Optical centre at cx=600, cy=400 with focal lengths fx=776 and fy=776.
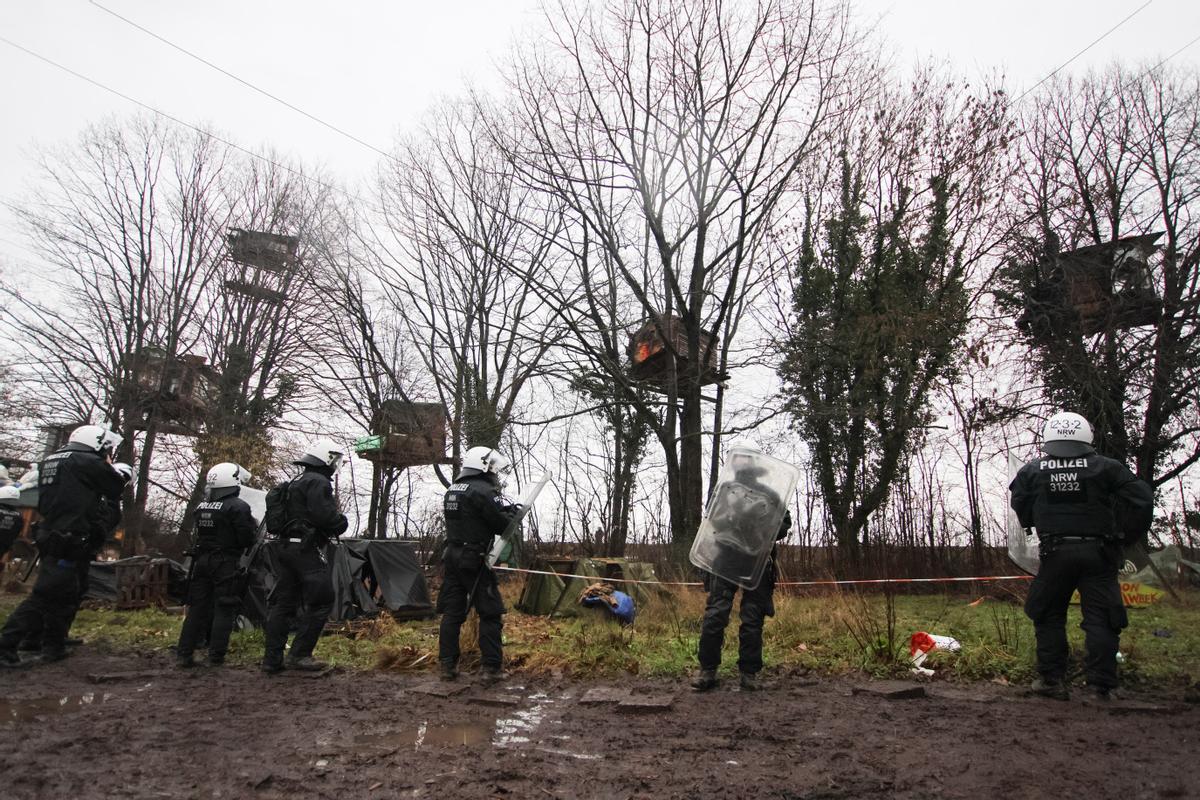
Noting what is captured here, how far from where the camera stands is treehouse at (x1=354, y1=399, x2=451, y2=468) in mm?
22484

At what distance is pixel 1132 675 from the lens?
566 cm

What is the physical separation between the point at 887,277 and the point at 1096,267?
3.89m

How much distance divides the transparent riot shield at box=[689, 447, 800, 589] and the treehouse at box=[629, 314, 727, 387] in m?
10.4

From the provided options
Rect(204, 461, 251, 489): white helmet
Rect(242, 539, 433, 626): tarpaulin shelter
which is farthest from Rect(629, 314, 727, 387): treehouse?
Rect(204, 461, 251, 489): white helmet

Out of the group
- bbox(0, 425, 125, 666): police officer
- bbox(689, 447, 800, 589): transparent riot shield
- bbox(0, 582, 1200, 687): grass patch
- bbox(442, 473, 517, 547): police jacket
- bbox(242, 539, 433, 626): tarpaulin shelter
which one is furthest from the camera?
bbox(242, 539, 433, 626): tarpaulin shelter

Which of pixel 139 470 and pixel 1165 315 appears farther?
pixel 139 470

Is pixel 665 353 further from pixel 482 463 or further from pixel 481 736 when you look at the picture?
pixel 481 736

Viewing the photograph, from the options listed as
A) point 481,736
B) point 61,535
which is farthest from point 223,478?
point 481,736

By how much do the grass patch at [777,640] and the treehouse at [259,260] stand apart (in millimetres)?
14265

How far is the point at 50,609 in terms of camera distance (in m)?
6.76

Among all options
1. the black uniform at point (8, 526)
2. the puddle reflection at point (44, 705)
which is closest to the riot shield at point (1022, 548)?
the puddle reflection at point (44, 705)

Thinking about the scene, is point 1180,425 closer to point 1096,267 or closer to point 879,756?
point 1096,267

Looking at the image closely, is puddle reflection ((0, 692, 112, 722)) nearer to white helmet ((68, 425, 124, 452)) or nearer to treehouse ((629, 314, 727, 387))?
white helmet ((68, 425, 124, 452))

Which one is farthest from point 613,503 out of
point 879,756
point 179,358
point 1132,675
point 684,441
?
point 879,756
